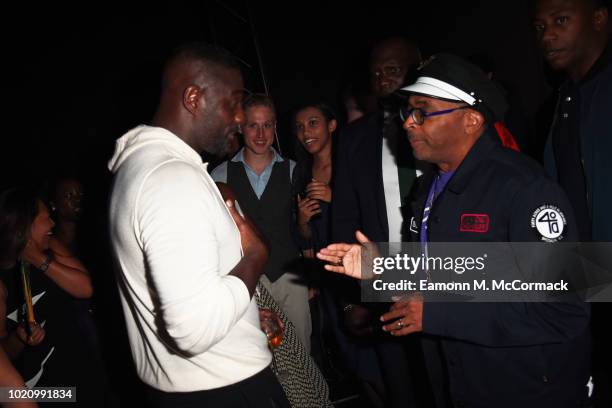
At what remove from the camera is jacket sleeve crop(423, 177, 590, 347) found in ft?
4.81

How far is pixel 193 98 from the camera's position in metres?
1.45

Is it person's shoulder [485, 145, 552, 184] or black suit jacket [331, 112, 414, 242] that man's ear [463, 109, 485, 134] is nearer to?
person's shoulder [485, 145, 552, 184]

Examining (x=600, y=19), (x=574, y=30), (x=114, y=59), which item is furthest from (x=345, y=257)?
(x=114, y=59)

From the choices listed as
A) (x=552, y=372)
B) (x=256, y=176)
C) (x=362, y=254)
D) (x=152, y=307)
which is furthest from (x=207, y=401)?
(x=256, y=176)

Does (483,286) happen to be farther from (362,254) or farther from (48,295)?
(48,295)

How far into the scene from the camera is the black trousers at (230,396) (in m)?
1.36

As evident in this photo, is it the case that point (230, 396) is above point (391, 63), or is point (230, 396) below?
below

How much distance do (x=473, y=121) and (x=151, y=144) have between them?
1.28 metres

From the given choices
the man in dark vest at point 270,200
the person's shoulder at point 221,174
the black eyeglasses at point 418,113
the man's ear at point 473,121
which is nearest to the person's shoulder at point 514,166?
the man's ear at point 473,121

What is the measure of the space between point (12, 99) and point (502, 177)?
5257mm

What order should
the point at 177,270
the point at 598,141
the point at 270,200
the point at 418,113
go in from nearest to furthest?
the point at 177,270 → the point at 418,113 → the point at 598,141 → the point at 270,200

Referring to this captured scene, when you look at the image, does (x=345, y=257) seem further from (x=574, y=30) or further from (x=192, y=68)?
A: (x=574, y=30)

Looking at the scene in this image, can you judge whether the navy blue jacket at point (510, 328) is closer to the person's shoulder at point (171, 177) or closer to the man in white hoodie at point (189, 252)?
the man in white hoodie at point (189, 252)

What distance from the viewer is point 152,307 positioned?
1.35m
